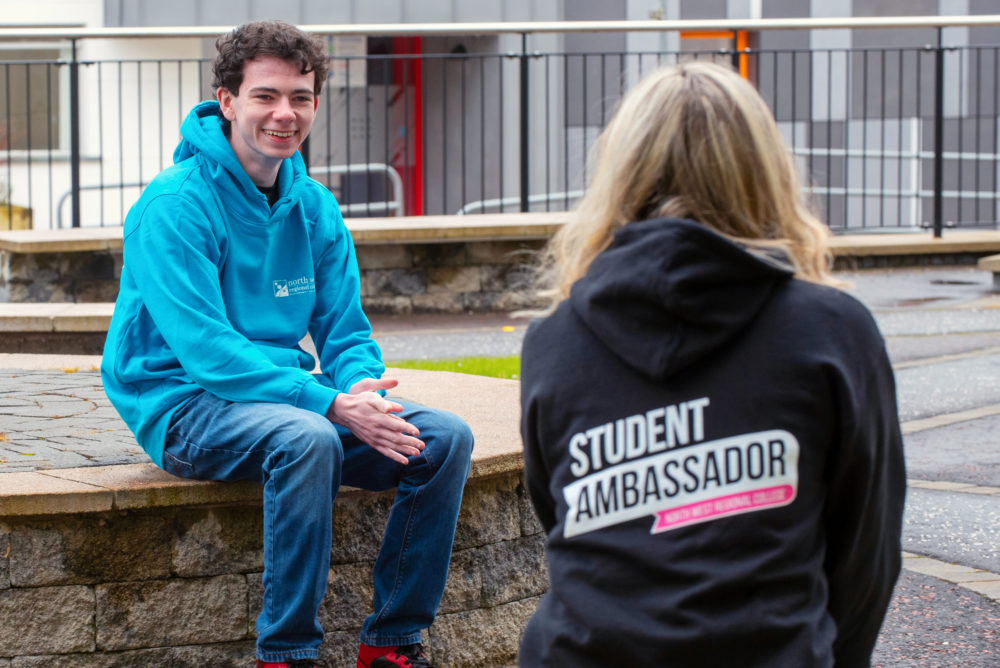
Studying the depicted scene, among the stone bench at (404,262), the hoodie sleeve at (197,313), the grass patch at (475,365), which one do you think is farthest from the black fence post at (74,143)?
the hoodie sleeve at (197,313)

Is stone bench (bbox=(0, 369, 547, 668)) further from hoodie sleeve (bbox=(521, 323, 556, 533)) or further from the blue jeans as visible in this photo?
hoodie sleeve (bbox=(521, 323, 556, 533))

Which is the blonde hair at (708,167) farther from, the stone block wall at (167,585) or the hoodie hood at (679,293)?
the stone block wall at (167,585)

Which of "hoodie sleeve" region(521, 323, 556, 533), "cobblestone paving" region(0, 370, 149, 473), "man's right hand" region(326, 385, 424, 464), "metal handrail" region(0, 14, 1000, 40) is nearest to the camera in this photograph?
"hoodie sleeve" region(521, 323, 556, 533)

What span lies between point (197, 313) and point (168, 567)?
61 centimetres

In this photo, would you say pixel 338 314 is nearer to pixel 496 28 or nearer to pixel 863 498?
pixel 863 498

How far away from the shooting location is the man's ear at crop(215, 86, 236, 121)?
3129mm

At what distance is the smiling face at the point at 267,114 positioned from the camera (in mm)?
3061

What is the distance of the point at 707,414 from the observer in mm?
1654

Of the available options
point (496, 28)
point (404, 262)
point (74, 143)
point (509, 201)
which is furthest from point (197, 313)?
point (509, 201)

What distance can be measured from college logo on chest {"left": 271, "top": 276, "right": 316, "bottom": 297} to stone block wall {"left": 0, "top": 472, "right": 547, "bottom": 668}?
1.60 feet

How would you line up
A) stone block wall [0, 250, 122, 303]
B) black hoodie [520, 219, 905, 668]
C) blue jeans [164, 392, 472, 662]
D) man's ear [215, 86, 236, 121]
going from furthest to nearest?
stone block wall [0, 250, 122, 303], man's ear [215, 86, 236, 121], blue jeans [164, 392, 472, 662], black hoodie [520, 219, 905, 668]

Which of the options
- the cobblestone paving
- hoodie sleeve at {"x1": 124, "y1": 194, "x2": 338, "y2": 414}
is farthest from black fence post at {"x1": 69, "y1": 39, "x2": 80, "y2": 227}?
hoodie sleeve at {"x1": 124, "y1": 194, "x2": 338, "y2": 414}

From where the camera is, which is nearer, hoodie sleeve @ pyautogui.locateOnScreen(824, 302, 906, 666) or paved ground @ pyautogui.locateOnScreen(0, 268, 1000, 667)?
hoodie sleeve @ pyautogui.locateOnScreen(824, 302, 906, 666)

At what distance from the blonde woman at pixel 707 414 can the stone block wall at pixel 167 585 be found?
1425mm
